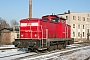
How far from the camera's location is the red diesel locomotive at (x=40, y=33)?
1462 centimetres

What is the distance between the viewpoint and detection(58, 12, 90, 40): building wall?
55.4m

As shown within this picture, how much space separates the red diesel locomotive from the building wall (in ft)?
120

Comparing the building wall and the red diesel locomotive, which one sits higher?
the building wall

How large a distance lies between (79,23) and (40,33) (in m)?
44.0

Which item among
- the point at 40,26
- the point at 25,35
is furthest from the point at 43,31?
the point at 25,35

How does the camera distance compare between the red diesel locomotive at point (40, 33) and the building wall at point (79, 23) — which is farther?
the building wall at point (79, 23)

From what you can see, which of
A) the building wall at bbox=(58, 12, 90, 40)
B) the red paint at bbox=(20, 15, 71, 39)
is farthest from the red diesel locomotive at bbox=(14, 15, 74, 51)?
the building wall at bbox=(58, 12, 90, 40)

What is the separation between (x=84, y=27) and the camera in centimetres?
5962

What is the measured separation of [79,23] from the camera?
57.8m

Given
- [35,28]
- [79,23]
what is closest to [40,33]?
[35,28]

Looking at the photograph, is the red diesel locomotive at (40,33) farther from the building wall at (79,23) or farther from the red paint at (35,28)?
the building wall at (79,23)

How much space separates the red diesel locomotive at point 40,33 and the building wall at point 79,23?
36706mm

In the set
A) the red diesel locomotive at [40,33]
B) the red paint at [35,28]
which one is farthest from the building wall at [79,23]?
the red paint at [35,28]

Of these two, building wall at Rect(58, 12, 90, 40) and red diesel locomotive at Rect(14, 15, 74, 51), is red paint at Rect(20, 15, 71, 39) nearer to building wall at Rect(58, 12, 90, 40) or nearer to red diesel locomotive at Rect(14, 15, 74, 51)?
red diesel locomotive at Rect(14, 15, 74, 51)
